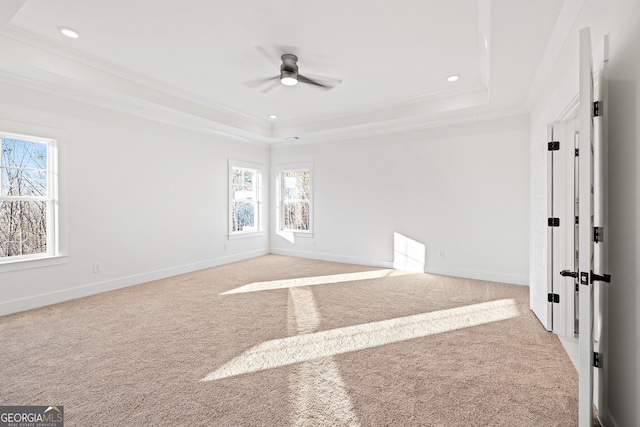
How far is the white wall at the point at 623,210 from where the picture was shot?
1.44m

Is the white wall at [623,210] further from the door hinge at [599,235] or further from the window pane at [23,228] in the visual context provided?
the window pane at [23,228]

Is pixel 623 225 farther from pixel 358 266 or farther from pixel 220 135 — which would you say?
pixel 220 135

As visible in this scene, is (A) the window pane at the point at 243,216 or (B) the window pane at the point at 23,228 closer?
(B) the window pane at the point at 23,228

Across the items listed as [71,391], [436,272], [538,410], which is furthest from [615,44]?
[436,272]

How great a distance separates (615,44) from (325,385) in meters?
2.57

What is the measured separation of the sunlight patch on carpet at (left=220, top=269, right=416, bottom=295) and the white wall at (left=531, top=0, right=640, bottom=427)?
11.4ft

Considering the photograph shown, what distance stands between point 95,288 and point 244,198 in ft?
10.5

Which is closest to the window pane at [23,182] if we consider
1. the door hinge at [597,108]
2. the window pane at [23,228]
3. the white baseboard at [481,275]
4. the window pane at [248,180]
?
the window pane at [23,228]

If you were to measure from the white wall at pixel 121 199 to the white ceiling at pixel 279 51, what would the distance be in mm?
327

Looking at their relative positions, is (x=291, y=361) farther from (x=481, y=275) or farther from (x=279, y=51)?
(x=481, y=275)

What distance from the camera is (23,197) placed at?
3.63 metres

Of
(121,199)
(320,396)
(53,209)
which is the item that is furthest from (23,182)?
(320,396)

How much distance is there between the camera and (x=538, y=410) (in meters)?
1.87

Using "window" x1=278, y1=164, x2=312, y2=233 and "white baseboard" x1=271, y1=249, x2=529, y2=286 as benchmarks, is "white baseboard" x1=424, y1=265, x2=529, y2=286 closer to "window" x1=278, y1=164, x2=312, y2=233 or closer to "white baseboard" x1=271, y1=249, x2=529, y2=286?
"white baseboard" x1=271, y1=249, x2=529, y2=286
